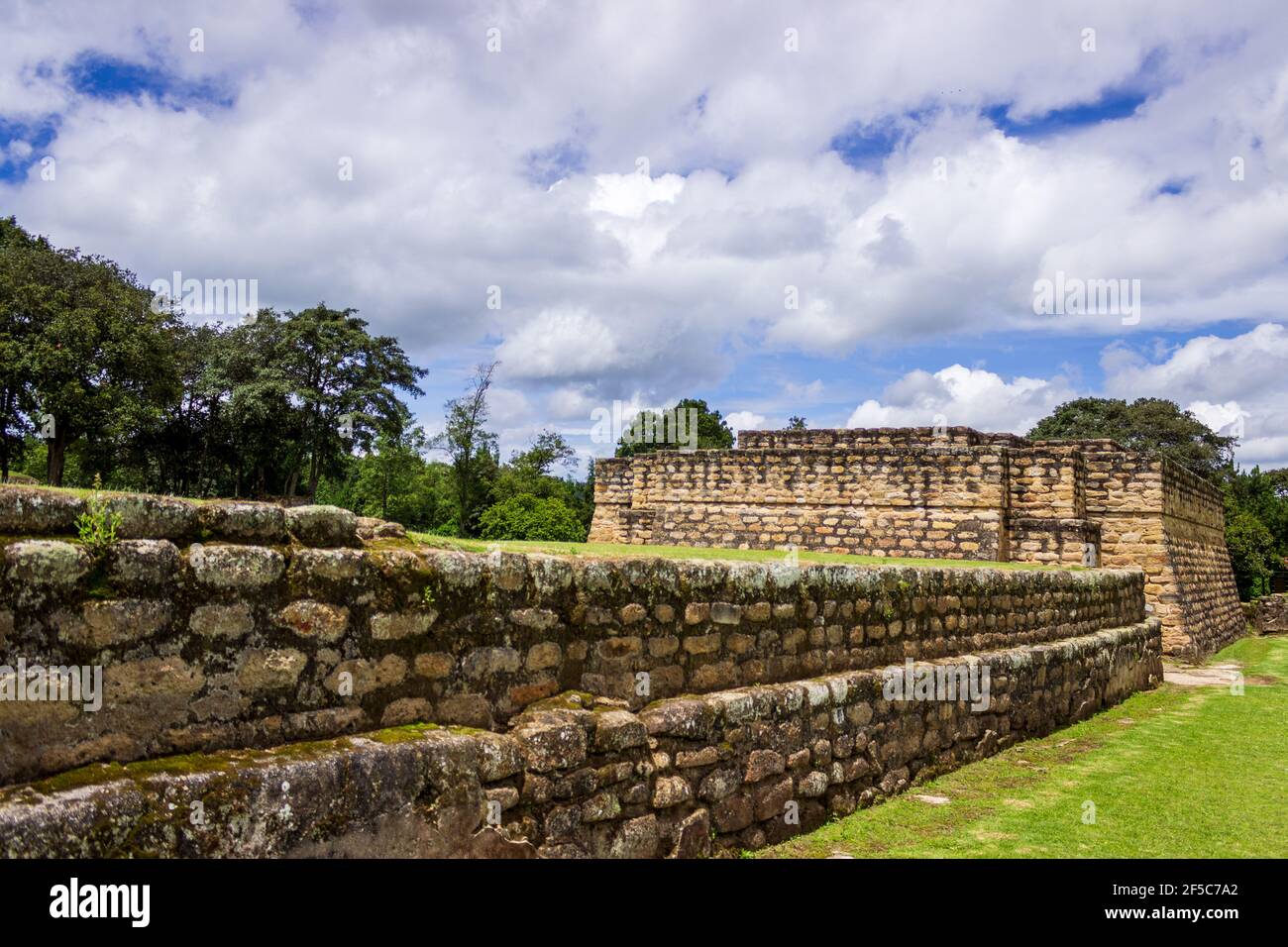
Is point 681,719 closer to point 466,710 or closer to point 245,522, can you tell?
point 466,710

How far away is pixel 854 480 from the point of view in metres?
18.6

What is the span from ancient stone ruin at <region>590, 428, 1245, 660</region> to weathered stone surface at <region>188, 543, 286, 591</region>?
610 inches

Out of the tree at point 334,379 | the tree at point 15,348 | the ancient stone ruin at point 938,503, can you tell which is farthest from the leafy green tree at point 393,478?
the ancient stone ruin at point 938,503

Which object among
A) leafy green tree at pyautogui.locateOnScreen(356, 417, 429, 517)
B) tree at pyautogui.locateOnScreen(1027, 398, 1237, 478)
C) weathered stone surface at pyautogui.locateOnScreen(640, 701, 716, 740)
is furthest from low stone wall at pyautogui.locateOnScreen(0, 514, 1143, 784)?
tree at pyautogui.locateOnScreen(1027, 398, 1237, 478)

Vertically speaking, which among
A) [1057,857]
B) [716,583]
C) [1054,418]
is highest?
[1054,418]

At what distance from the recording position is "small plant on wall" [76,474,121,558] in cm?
307

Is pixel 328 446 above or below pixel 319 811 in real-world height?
above

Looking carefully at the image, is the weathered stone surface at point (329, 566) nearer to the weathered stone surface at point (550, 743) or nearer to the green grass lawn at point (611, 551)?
the green grass lawn at point (611, 551)

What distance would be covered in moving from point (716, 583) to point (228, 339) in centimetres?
3748

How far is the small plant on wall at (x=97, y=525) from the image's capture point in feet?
10.1

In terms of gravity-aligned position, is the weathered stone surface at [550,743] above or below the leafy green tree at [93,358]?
below

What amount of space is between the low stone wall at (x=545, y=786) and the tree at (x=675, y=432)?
59.5 metres
